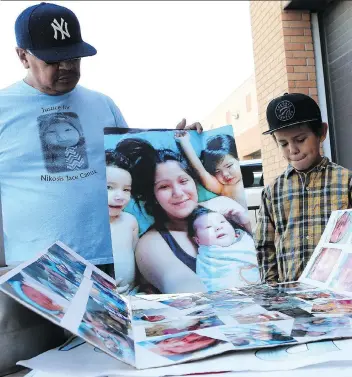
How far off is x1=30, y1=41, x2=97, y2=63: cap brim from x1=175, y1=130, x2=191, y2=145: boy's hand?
30cm

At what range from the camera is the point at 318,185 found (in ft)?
4.75

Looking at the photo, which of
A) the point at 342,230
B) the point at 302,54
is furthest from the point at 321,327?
the point at 302,54

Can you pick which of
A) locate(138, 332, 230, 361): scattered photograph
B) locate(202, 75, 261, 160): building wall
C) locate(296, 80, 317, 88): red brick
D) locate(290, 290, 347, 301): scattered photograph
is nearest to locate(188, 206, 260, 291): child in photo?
locate(290, 290, 347, 301): scattered photograph

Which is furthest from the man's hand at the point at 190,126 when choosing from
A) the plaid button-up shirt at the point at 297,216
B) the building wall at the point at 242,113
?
the building wall at the point at 242,113

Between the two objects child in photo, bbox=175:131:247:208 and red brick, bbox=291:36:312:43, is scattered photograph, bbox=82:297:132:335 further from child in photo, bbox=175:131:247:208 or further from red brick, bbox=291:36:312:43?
red brick, bbox=291:36:312:43

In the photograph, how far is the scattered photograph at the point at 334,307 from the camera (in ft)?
2.19

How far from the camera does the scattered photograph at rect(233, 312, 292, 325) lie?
625 millimetres

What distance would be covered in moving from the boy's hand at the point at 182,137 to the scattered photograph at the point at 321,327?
0.64 metres

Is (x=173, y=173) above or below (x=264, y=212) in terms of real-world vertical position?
above

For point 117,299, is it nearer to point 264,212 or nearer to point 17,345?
point 17,345

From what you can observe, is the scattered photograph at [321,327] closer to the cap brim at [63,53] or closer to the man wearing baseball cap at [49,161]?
the man wearing baseball cap at [49,161]

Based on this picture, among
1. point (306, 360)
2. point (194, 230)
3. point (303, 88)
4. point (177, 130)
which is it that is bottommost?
point (306, 360)

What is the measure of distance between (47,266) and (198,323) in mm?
222

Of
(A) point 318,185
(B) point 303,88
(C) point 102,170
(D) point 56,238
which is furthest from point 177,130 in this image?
(B) point 303,88
